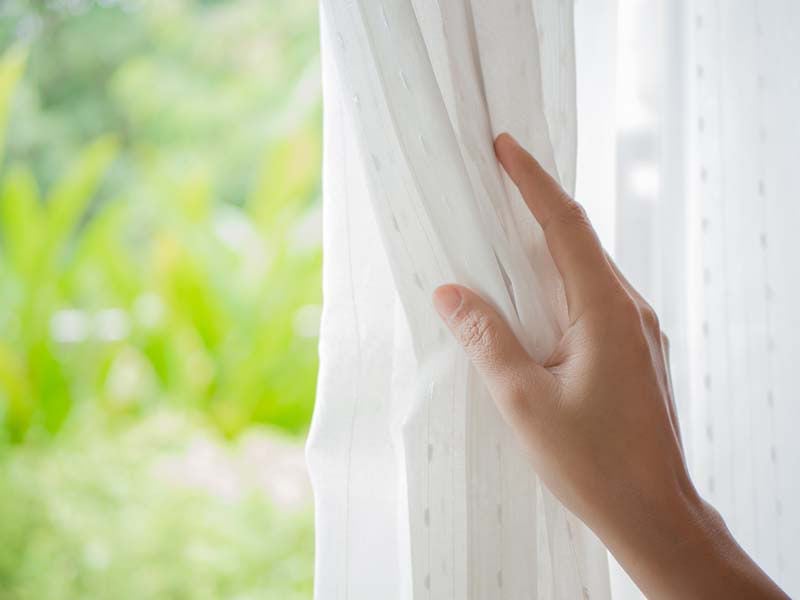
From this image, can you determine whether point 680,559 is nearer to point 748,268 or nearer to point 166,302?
point 748,268

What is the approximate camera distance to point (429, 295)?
42 centimetres

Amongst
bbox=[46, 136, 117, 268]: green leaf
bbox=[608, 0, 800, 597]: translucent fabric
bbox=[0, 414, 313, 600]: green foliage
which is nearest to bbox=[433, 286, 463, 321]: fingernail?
bbox=[608, 0, 800, 597]: translucent fabric

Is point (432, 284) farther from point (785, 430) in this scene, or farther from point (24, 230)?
point (24, 230)

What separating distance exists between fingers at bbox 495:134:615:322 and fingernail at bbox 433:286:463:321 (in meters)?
0.07

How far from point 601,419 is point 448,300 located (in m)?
0.10

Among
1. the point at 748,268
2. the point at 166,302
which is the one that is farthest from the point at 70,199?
the point at 748,268

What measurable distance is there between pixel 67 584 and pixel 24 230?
2.35 ft

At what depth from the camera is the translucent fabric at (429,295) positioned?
406mm

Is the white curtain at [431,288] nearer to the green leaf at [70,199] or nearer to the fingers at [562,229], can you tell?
the fingers at [562,229]

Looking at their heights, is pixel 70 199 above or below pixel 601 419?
above

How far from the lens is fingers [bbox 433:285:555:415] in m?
0.40

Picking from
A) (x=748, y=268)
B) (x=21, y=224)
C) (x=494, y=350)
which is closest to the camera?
(x=494, y=350)

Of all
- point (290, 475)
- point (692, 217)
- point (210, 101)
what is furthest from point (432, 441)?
point (210, 101)

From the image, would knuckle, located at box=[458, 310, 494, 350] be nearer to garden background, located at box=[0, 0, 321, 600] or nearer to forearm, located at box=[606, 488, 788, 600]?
forearm, located at box=[606, 488, 788, 600]
